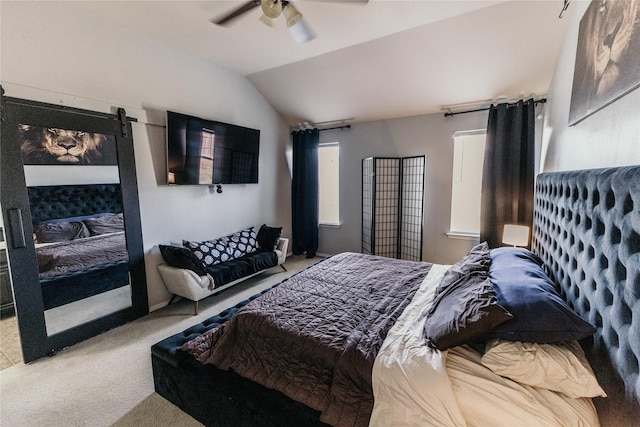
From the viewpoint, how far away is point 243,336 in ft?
5.36

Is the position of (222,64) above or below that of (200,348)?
above

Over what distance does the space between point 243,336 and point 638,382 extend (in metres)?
1.65

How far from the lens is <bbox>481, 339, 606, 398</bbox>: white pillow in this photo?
1007 millimetres

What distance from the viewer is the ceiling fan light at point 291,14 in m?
1.86

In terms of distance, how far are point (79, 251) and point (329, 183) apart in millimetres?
3575

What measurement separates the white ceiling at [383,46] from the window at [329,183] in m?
0.95

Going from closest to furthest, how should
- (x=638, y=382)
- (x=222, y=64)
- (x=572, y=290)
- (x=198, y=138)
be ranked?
(x=638, y=382) < (x=572, y=290) < (x=198, y=138) < (x=222, y=64)

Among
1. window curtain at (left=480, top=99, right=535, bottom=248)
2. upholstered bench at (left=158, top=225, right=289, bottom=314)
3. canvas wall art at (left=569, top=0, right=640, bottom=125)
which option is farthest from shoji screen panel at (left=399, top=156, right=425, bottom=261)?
canvas wall art at (left=569, top=0, right=640, bottom=125)

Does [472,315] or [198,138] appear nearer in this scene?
[472,315]

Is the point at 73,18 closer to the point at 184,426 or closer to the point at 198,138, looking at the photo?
the point at 198,138

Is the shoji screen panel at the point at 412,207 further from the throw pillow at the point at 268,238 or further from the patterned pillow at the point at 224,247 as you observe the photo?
the patterned pillow at the point at 224,247

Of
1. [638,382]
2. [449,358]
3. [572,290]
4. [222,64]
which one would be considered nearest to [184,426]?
[449,358]

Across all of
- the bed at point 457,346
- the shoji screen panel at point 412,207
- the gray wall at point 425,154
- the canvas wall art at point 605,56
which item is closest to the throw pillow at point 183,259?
the bed at point 457,346

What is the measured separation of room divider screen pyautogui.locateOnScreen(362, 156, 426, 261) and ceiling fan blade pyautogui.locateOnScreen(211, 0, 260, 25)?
8.41 feet
